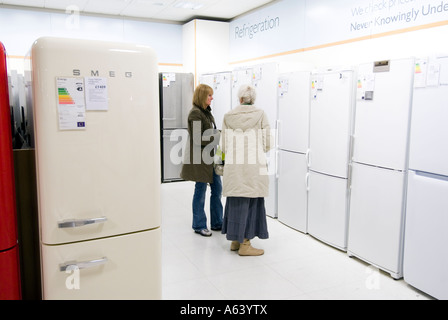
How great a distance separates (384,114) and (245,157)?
1231 mm

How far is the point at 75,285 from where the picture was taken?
1.77 metres

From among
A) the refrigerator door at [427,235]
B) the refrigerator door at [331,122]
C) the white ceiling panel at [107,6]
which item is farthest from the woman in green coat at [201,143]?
the white ceiling panel at [107,6]

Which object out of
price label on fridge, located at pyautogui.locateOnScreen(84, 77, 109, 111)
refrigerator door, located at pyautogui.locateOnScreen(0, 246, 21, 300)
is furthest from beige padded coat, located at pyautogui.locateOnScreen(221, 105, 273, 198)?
refrigerator door, located at pyautogui.locateOnScreen(0, 246, 21, 300)

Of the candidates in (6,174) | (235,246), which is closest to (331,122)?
(235,246)

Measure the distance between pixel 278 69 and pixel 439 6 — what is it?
169 centimetres

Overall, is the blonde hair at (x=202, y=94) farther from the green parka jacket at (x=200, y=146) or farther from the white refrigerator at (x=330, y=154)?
the white refrigerator at (x=330, y=154)

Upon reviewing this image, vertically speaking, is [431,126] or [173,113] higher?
[173,113]

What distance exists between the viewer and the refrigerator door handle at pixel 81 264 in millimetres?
1713

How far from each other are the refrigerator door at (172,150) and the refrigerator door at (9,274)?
500 cm

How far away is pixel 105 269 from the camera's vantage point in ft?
5.97

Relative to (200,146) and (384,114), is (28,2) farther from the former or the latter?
(384,114)

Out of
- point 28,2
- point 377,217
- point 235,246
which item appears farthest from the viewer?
point 28,2

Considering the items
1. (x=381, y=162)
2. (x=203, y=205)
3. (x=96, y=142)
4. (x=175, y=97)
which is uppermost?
(x=175, y=97)
